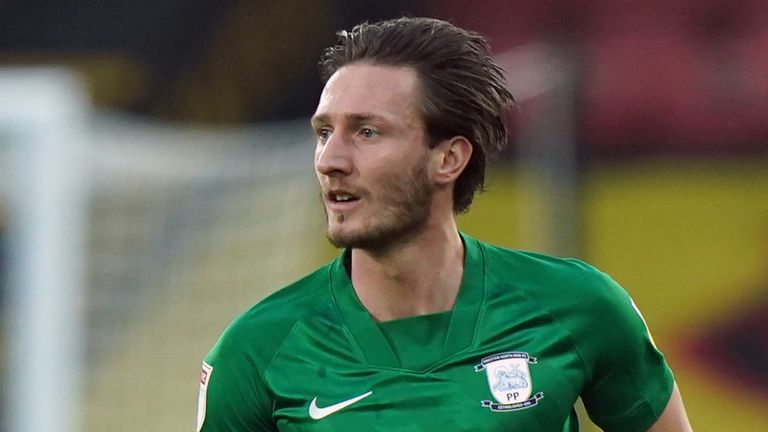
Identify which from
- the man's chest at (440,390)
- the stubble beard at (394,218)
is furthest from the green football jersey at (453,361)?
the stubble beard at (394,218)

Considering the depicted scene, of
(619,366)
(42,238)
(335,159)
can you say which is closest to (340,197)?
(335,159)

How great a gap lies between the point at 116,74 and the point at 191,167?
6.41ft

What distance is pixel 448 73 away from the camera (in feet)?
9.60

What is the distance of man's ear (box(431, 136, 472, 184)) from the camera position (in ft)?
9.43

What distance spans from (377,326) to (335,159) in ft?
1.11

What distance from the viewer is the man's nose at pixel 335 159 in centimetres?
269

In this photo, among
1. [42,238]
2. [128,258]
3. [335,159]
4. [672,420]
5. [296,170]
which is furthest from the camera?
[128,258]

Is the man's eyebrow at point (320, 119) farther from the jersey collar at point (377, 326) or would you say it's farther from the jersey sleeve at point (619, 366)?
the jersey sleeve at point (619, 366)

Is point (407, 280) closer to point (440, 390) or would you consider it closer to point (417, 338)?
point (417, 338)

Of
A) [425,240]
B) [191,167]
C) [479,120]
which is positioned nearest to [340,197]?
[425,240]

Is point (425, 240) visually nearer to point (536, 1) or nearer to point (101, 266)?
point (101, 266)

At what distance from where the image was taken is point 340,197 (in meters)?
2.72

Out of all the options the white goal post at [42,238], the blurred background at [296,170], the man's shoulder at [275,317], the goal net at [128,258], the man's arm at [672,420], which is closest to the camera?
the man's shoulder at [275,317]

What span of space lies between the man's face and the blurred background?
3836mm
